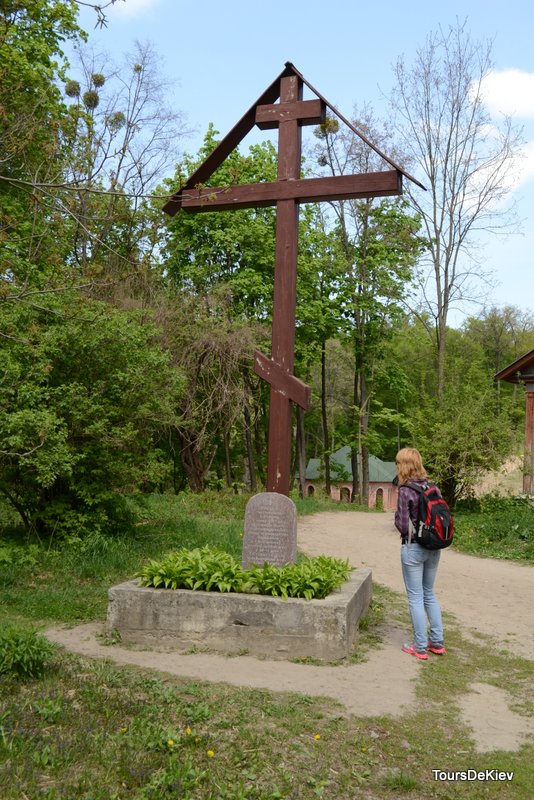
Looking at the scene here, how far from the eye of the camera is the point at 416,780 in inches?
157

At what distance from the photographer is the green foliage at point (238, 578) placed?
6504mm

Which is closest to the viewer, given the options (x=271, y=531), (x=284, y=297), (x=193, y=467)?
(x=271, y=531)

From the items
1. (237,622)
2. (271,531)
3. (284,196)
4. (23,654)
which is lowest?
(237,622)

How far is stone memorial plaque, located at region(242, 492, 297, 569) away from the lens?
726 cm

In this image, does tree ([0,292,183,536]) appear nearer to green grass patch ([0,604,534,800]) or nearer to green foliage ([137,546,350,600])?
green foliage ([137,546,350,600])

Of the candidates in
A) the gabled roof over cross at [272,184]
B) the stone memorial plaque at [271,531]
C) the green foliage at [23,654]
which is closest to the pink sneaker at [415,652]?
the stone memorial plaque at [271,531]

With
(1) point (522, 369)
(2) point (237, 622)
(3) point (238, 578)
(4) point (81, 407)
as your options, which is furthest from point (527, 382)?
(2) point (237, 622)

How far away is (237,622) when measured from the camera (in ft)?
20.9

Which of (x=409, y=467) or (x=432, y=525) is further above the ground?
(x=409, y=467)

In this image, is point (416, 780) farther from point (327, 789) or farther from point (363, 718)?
point (363, 718)

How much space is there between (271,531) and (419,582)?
1.58m

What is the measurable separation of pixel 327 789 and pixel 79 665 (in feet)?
7.90

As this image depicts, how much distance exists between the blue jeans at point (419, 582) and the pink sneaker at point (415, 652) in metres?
0.03

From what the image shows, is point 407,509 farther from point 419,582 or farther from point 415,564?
point 419,582
